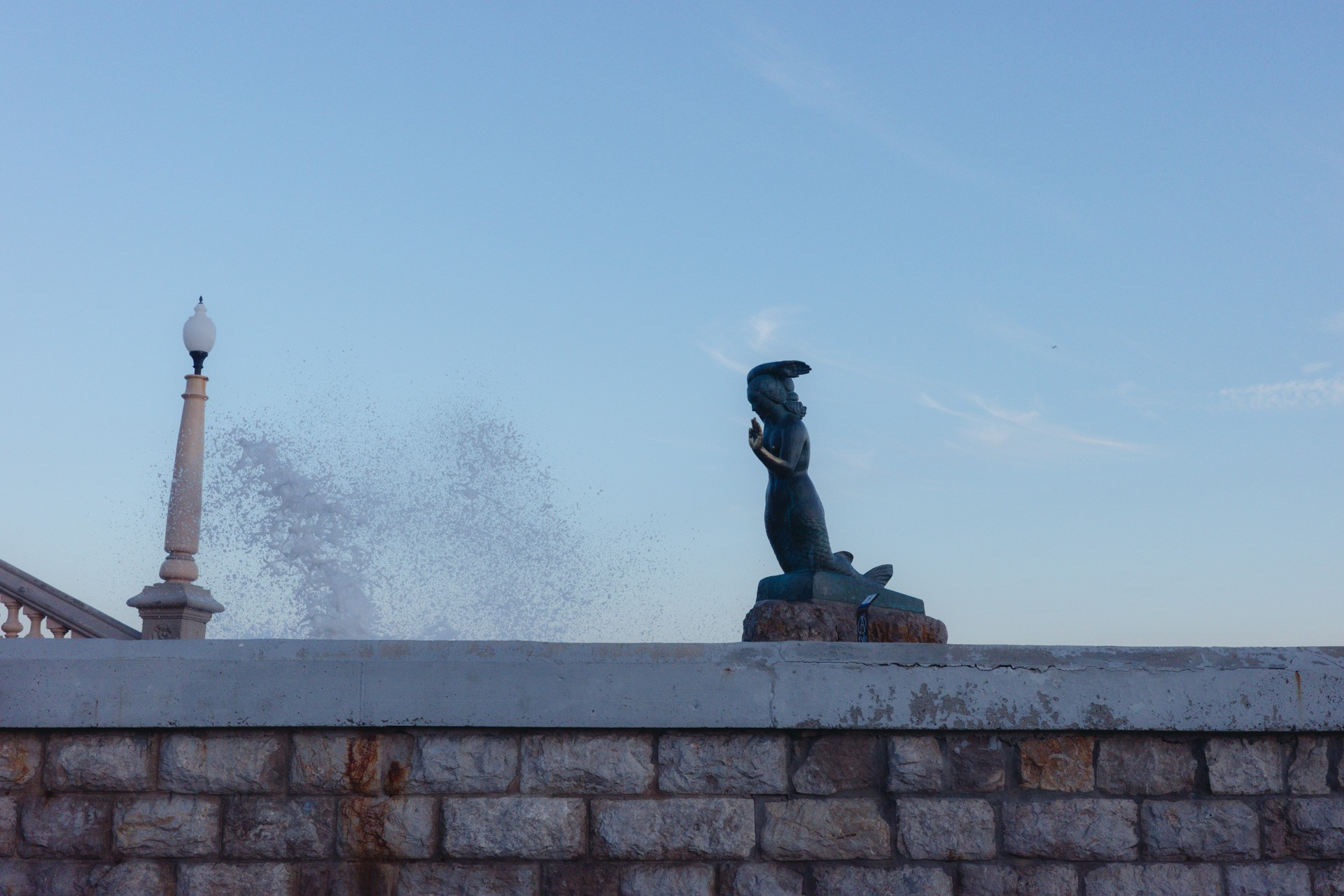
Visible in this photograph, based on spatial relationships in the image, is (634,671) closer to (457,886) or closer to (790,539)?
(457,886)

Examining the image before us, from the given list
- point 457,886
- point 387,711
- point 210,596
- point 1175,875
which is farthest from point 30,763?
point 210,596

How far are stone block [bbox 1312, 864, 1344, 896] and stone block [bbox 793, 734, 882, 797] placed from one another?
163 cm

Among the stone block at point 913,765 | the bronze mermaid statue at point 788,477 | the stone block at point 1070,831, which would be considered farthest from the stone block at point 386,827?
the bronze mermaid statue at point 788,477

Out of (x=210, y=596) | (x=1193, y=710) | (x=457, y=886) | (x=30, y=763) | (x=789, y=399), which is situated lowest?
(x=457, y=886)

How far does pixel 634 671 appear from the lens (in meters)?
4.16

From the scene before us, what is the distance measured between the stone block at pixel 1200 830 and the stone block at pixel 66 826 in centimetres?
372

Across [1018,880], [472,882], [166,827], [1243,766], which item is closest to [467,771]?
[472,882]

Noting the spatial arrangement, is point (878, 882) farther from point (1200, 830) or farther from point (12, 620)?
point (12, 620)

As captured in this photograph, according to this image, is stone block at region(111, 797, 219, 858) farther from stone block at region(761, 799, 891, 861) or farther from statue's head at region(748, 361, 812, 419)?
statue's head at region(748, 361, 812, 419)

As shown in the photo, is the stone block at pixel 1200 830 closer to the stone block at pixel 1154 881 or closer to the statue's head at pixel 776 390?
the stone block at pixel 1154 881

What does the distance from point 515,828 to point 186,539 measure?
6.80 metres

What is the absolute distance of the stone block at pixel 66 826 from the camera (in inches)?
163

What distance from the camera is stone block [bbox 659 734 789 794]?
4.19m

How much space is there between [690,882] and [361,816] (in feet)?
3.87
